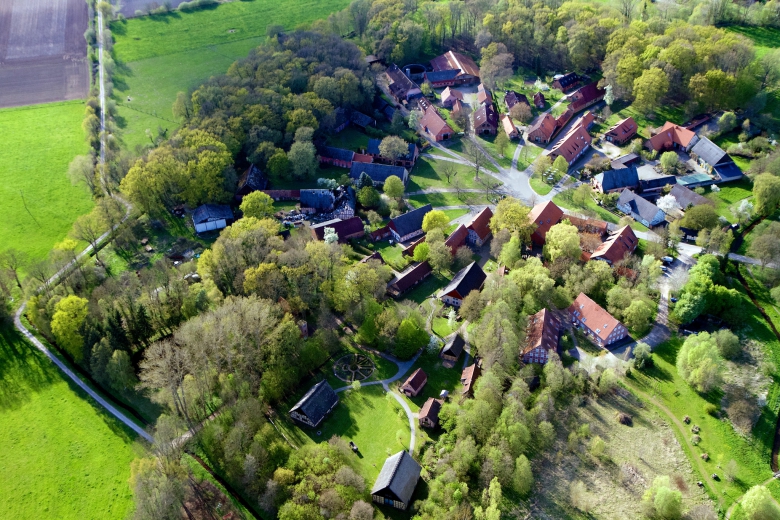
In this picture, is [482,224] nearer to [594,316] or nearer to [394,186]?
[394,186]

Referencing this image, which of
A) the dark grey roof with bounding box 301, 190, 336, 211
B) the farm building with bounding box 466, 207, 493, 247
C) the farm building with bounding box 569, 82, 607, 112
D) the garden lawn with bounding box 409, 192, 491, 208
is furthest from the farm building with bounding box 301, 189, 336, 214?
the farm building with bounding box 569, 82, 607, 112

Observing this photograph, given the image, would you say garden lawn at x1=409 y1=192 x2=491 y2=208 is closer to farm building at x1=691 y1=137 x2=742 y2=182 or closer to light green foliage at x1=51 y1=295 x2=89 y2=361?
farm building at x1=691 y1=137 x2=742 y2=182

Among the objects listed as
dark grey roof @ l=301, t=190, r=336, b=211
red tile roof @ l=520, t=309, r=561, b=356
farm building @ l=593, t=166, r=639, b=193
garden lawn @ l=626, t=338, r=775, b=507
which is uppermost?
dark grey roof @ l=301, t=190, r=336, b=211

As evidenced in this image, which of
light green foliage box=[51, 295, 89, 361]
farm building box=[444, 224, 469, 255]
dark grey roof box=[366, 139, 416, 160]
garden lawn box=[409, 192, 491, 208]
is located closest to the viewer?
light green foliage box=[51, 295, 89, 361]

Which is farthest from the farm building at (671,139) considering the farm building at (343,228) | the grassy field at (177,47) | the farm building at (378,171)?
the grassy field at (177,47)

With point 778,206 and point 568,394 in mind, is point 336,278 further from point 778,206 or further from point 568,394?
point 778,206

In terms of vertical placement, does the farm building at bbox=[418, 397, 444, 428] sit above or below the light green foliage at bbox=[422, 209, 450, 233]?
below
